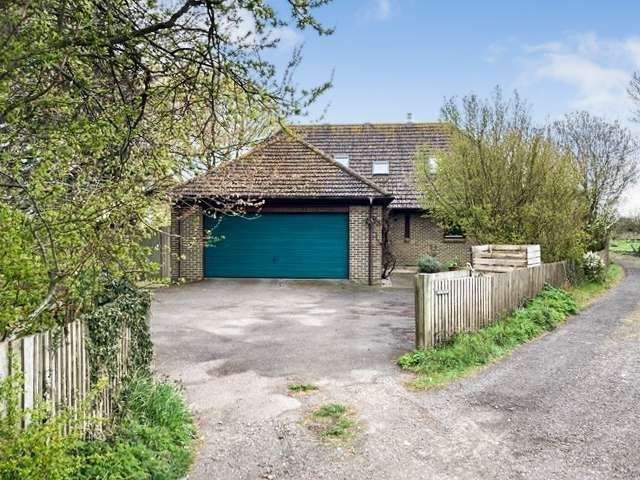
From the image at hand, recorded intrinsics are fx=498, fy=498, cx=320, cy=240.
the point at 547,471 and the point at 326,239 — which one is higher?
the point at 326,239

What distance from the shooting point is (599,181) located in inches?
889

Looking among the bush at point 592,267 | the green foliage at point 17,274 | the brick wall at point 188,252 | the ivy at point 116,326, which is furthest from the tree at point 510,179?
the green foliage at point 17,274

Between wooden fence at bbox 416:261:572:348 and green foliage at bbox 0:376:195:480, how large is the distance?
364 cm

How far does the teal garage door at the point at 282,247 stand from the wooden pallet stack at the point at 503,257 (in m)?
5.77

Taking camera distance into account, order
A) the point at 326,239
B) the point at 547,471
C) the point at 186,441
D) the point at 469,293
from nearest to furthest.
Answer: the point at 547,471
the point at 186,441
the point at 469,293
the point at 326,239

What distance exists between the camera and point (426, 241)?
22.7m

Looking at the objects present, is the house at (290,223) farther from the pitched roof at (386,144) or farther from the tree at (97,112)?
the tree at (97,112)

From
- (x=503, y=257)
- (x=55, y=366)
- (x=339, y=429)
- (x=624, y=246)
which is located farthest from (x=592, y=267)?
(x=624, y=246)

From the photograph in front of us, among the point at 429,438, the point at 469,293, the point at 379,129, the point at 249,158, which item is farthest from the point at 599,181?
the point at 429,438

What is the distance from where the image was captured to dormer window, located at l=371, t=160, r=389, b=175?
22734 mm

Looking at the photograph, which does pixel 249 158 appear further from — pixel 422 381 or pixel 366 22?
pixel 422 381

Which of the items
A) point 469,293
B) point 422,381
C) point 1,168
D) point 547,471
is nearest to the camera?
point 1,168

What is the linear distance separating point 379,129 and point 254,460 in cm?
2208

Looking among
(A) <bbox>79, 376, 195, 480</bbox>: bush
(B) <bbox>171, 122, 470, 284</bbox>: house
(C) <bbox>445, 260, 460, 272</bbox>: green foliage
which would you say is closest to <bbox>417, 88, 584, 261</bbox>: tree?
(B) <bbox>171, 122, 470, 284</bbox>: house
